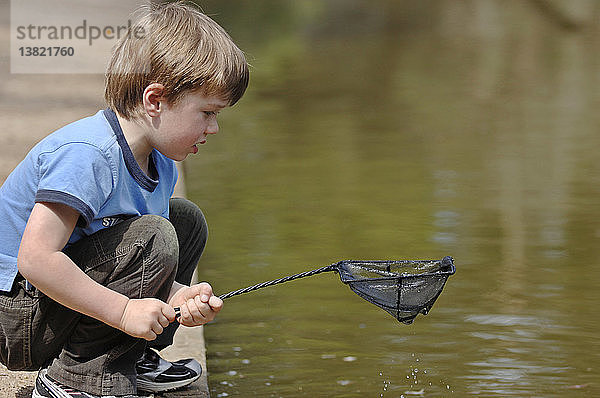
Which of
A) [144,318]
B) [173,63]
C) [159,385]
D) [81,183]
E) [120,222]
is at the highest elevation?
[173,63]

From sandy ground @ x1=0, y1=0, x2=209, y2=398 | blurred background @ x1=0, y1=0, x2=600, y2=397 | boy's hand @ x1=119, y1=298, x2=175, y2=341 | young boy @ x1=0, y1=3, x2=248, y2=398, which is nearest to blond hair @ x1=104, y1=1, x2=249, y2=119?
young boy @ x1=0, y1=3, x2=248, y2=398

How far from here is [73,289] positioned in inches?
90.2

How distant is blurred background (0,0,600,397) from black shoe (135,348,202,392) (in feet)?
0.61

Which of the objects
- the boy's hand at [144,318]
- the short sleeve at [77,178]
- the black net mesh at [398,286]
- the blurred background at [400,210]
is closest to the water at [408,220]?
the blurred background at [400,210]

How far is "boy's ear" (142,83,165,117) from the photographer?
2.44 meters

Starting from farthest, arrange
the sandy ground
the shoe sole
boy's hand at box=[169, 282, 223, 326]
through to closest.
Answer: the sandy ground → the shoe sole → boy's hand at box=[169, 282, 223, 326]

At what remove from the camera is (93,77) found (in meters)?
9.06

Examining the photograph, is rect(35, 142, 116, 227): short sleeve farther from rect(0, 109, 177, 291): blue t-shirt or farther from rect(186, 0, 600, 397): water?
rect(186, 0, 600, 397): water

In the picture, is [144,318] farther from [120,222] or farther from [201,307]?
[120,222]

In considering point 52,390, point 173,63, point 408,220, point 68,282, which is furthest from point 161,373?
point 408,220

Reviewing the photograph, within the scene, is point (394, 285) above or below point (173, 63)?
below

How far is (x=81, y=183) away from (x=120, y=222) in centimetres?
22

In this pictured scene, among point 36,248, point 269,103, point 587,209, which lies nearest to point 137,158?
point 36,248

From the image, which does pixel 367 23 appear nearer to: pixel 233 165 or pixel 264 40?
pixel 264 40
